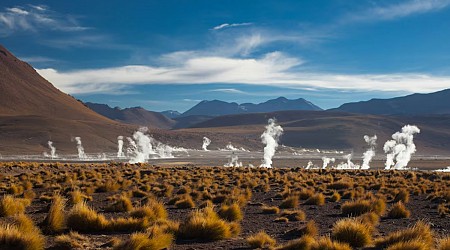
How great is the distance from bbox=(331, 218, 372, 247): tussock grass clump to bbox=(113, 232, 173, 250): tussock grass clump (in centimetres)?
307

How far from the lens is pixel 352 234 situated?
809 cm

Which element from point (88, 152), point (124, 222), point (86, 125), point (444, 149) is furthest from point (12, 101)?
point (124, 222)

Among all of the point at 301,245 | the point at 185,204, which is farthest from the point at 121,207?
the point at 301,245

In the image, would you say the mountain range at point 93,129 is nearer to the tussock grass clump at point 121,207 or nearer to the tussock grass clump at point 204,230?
the tussock grass clump at point 121,207

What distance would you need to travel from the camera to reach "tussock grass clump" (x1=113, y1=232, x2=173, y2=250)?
21.8 feet

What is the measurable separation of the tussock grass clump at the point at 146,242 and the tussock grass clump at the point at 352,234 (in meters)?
3.07

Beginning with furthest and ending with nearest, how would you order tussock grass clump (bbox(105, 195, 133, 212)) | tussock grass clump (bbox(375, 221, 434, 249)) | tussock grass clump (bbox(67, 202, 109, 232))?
tussock grass clump (bbox(105, 195, 133, 212)) → tussock grass clump (bbox(67, 202, 109, 232)) → tussock grass clump (bbox(375, 221, 434, 249))

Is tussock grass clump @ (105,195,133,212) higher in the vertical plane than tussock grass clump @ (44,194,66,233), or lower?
lower

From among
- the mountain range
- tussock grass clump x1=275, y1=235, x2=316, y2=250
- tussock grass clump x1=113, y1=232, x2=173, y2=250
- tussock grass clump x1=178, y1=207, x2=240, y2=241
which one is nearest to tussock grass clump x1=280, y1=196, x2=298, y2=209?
tussock grass clump x1=178, y1=207, x2=240, y2=241

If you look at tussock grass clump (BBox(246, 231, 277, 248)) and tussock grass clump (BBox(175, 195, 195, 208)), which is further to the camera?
tussock grass clump (BBox(175, 195, 195, 208))

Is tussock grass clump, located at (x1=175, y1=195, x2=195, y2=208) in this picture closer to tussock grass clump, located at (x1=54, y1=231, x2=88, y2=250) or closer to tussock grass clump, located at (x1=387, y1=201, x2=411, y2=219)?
tussock grass clump, located at (x1=387, y1=201, x2=411, y2=219)

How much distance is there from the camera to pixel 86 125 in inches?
4759

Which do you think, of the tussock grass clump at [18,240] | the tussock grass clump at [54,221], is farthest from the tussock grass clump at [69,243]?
the tussock grass clump at [54,221]

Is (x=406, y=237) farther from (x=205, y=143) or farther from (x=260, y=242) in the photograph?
(x=205, y=143)
